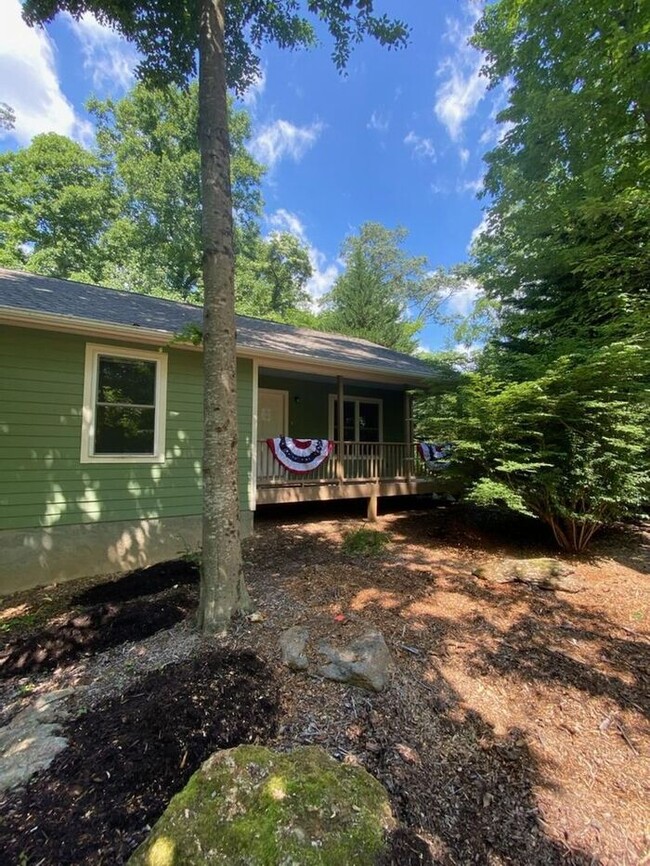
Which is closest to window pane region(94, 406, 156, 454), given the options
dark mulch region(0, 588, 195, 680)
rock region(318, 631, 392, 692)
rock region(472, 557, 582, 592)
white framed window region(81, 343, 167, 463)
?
white framed window region(81, 343, 167, 463)

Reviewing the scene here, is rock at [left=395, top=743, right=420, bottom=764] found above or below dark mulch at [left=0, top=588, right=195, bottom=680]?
below

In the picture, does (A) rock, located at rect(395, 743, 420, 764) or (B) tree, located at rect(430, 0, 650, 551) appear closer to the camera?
(A) rock, located at rect(395, 743, 420, 764)

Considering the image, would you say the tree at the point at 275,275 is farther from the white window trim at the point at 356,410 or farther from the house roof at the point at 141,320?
the house roof at the point at 141,320

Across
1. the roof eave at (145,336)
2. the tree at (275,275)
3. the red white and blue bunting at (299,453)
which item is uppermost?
the tree at (275,275)

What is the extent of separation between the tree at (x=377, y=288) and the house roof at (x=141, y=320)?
9405mm

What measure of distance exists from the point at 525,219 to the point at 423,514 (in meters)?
6.91

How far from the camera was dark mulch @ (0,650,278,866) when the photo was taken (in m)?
1.75

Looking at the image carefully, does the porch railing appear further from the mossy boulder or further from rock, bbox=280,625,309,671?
the mossy boulder

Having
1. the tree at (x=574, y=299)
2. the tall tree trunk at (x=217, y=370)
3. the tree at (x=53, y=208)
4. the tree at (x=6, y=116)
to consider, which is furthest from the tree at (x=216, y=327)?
the tree at (x=6, y=116)

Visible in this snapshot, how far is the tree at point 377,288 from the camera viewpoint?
63.6 feet

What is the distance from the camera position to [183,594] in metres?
4.65

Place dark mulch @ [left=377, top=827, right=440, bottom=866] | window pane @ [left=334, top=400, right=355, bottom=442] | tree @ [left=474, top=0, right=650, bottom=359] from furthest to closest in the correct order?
window pane @ [left=334, top=400, right=355, bottom=442] → tree @ [left=474, top=0, right=650, bottom=359] → dark mulch @ [left=377, top=827, right=440, bottom=866]

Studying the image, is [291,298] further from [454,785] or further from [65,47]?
[454,785]

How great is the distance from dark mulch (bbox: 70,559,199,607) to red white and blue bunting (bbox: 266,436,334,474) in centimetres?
251
